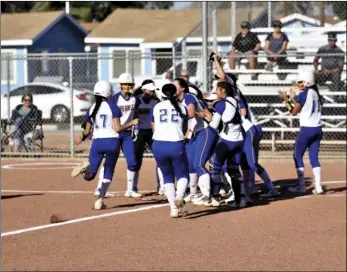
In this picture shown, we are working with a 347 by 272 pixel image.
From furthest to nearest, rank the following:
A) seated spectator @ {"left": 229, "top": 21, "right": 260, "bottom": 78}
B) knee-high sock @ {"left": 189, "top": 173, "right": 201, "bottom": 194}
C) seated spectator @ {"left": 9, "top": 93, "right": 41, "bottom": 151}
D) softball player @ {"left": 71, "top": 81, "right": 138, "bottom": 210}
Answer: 1. seated spectator @ {"left": 229, "top": 21, "right": 260, "bottom": 78}
2. seated spectator @ {"left": 9, "top": 93, "right": 41, "bottom": 151}
3. knee-high sock @ {"left": 189, "top": 173, "right": 201, "bottom": 194}
4. softball player @ {"left": 71, "top": 81, "right": 138, "bottom": 210}

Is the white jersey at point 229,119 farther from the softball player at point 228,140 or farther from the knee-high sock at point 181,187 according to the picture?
the knee-high sock at point 181,187

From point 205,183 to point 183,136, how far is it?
145cm

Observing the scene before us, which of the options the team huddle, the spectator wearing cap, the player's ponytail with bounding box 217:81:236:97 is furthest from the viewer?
the spectator wearing cap

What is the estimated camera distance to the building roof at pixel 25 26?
1601 inches

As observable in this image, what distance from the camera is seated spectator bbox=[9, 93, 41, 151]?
2328cm

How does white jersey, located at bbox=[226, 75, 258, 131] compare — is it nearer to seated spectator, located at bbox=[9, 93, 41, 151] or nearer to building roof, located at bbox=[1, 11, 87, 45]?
seated spectator, located at bbox=[9, 93, 41, 151]

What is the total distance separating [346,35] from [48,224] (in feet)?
52.3

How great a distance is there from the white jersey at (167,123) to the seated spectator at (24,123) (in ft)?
34.1

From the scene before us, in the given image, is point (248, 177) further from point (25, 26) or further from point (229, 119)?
point (25, 26)

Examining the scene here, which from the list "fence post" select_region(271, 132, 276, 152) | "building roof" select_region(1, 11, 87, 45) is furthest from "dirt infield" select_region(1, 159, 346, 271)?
"building roof" select_region(1, 11, 87, 45)

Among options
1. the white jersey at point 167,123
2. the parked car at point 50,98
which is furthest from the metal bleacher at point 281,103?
the white jersey at point 167,123

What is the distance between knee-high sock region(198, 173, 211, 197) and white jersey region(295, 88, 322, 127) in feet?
7.94

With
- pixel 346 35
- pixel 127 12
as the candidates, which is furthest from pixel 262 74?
pixel 127 12

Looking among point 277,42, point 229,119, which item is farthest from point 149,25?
point 229,119
